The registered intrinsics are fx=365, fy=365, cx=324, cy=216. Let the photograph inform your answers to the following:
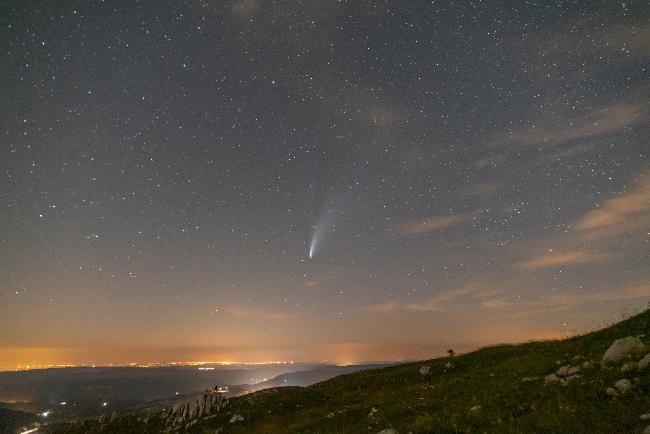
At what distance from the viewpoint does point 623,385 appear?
35.4 feet

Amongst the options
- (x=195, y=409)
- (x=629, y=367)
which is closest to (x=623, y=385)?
(x=629, y=367)

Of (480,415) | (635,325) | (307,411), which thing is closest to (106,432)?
(307,411)

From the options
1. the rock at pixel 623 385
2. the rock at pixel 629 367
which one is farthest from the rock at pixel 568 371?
the rock at pixel 623 385

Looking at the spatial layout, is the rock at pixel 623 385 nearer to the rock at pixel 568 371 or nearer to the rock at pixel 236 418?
the rock at pixel 568 371

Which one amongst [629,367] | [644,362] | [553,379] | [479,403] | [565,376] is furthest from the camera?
[479,403]

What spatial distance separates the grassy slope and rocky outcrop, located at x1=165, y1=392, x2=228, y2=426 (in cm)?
134

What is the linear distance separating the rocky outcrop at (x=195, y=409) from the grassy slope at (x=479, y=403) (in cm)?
134

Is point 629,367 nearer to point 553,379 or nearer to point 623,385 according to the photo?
point 623,385

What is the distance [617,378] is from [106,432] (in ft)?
140

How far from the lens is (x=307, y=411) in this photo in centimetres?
2823

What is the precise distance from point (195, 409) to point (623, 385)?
3434 centimetres

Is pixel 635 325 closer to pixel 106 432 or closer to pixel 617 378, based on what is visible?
pixel 617 378

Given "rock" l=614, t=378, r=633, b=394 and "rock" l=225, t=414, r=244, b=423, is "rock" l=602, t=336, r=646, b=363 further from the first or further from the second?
"rock" l=225, t=414, r=244, b=423

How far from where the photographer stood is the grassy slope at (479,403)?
33.0ft
